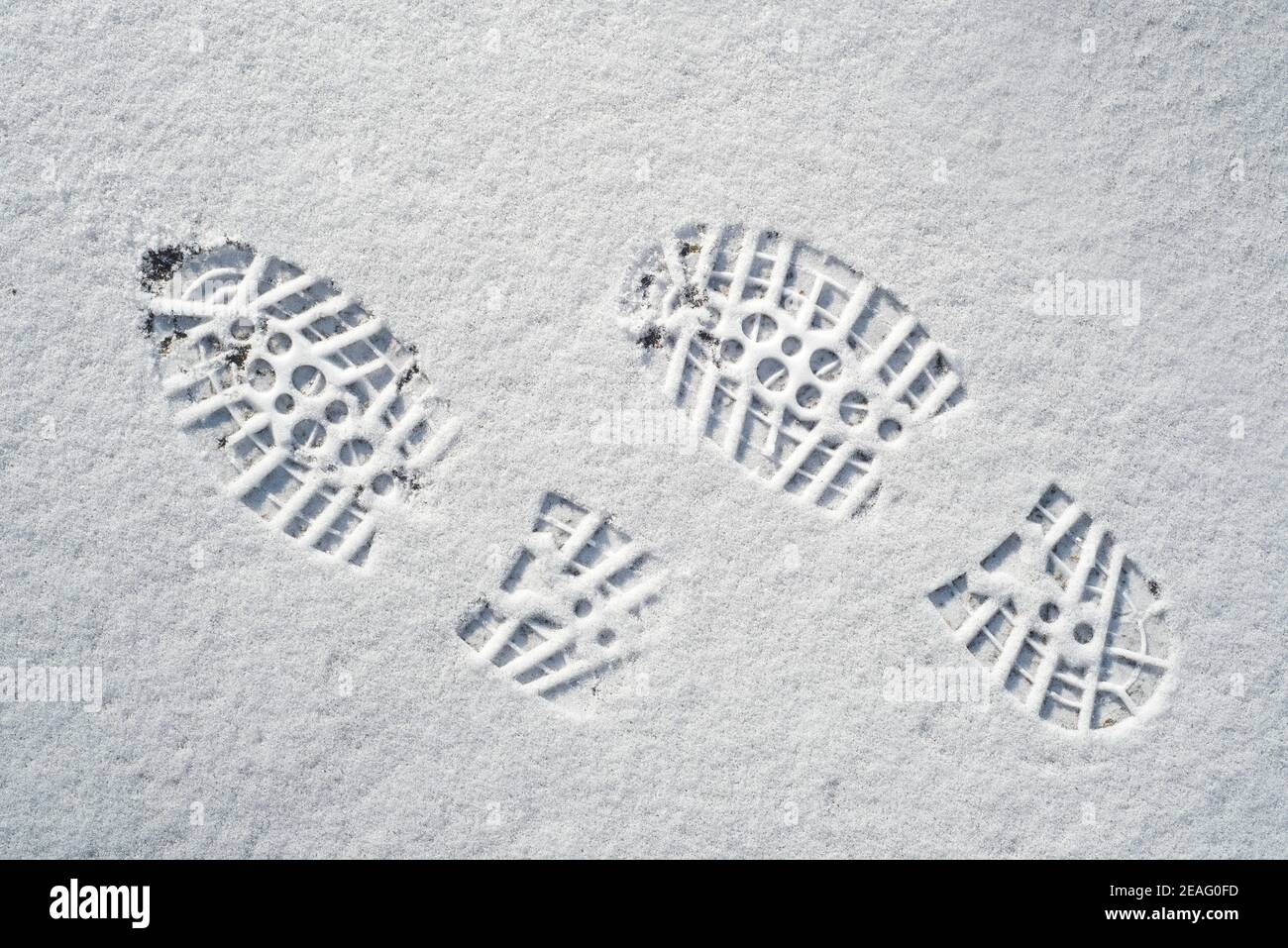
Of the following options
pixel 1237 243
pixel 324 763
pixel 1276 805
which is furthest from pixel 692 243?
pixel 1276 805
